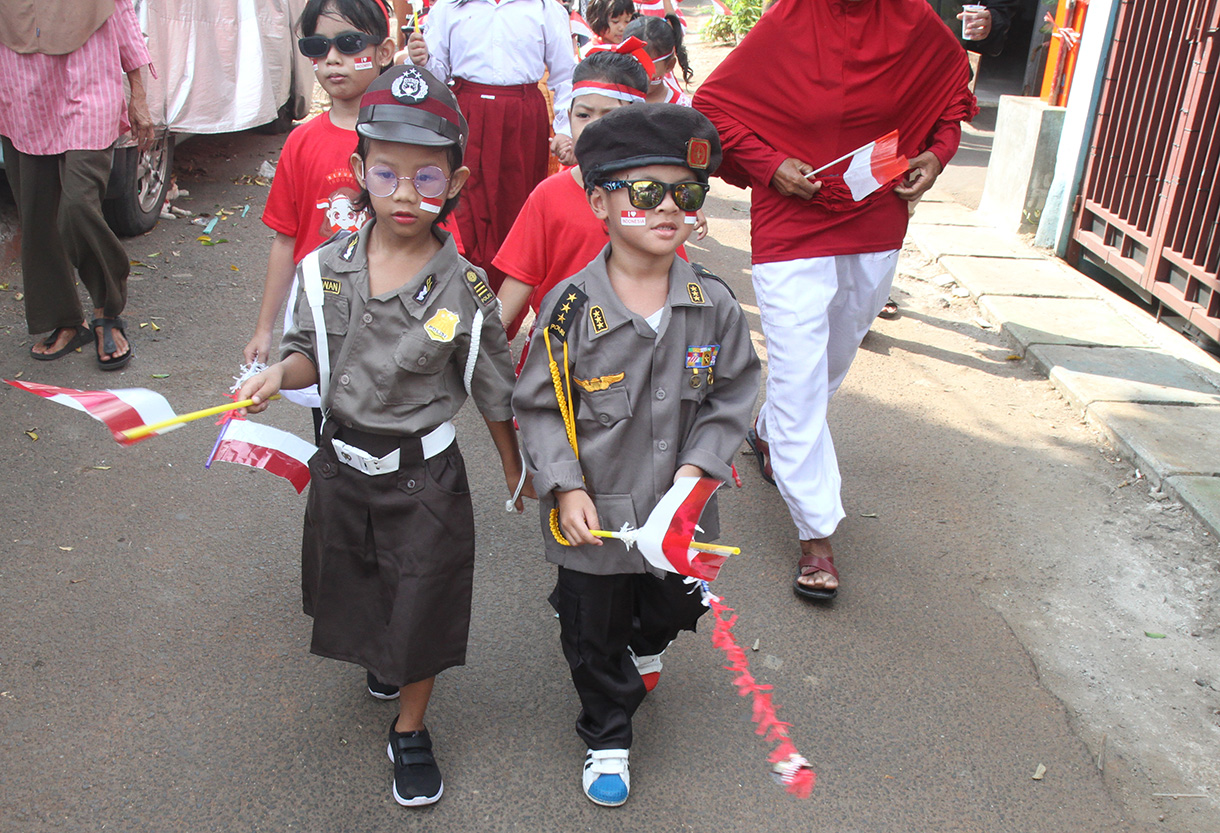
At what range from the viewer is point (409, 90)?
7.84 feet

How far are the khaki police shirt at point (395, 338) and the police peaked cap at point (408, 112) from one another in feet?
0.83

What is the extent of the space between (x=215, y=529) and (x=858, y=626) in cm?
226

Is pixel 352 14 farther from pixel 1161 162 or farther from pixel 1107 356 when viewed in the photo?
pixel 1161 162

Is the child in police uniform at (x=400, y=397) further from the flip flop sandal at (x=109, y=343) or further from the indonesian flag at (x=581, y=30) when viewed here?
the indonesian flag at (x=581, y=30)

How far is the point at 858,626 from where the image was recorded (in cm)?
339

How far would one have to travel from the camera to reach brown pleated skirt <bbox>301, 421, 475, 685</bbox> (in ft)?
8.17

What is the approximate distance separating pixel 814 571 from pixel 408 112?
2012 millimetres

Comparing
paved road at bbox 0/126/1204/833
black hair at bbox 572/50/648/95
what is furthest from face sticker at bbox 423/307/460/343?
black hair at bbox 572/50/648/95

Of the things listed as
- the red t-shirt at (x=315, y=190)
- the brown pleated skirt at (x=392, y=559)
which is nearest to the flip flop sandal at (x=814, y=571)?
the brown pleated skirt at (x=392, y=559)

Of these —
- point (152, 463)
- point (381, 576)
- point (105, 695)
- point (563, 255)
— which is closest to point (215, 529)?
point (152, 463)

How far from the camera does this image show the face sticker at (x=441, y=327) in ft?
7.91

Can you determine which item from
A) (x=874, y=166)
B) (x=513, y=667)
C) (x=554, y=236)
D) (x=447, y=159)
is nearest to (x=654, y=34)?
(x=874, y=166)

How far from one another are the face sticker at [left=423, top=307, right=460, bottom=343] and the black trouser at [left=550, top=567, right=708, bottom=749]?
65 cm

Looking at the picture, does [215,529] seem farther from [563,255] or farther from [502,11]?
[502,11]
